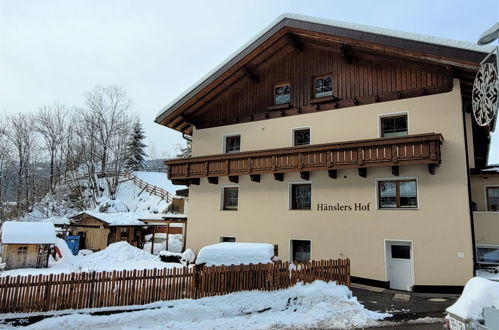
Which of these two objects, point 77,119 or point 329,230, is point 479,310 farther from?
point 77,119

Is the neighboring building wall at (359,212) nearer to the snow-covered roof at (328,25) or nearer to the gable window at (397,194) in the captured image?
the gable window at (397,194)

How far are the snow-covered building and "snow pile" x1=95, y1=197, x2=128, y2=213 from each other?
19164 millimetres

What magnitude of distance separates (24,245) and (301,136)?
15310mm

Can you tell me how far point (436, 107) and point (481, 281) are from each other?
10.1 m

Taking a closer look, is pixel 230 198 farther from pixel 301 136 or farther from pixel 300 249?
pixel 301 136

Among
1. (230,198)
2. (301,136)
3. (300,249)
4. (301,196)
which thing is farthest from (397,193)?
(230,198)

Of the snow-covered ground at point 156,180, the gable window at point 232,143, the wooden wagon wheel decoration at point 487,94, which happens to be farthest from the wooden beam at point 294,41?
the snow-covered ground at point 156,180

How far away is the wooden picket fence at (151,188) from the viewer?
40.9 meters

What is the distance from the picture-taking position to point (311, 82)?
17125 millimetres

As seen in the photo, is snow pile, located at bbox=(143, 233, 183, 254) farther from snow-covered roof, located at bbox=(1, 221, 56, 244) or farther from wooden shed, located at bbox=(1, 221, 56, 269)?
wooden shed, located at bbox=(1, 221, 56, 269)

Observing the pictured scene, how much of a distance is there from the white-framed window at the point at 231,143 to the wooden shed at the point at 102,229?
10.2 meters

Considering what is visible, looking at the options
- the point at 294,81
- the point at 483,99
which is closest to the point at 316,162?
the point at 294,81

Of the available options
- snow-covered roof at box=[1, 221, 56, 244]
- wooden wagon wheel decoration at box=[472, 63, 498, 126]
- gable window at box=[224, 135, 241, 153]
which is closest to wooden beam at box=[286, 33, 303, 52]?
gable window at box=[224, 135, 241, 153]

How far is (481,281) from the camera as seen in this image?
18.0 feet
